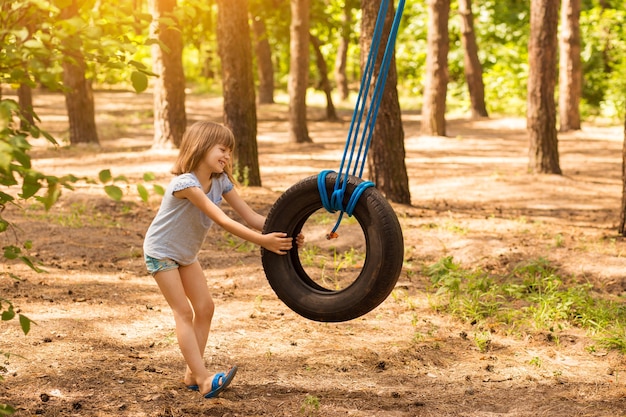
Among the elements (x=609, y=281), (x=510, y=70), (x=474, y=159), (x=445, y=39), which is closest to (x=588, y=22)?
(x=510, y=70)

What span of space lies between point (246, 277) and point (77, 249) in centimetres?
184

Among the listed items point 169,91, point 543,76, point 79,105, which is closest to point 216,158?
point 543,76

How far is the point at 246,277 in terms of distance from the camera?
21.6 ft

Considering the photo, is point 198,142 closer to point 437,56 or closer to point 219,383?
point 219,383

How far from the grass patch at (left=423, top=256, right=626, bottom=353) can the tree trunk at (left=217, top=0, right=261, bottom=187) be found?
13.5 ft

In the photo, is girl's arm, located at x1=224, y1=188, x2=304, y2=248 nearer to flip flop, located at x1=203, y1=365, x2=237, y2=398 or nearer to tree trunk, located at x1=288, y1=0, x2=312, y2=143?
flip flop, located at x1=203, y1=365, x2=237, y2=398

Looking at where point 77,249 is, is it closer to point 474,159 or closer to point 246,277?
point 246,277

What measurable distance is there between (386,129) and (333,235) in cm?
493

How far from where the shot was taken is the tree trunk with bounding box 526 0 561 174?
1101 cm

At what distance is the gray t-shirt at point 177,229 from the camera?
3.82 m

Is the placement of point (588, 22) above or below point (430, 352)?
above

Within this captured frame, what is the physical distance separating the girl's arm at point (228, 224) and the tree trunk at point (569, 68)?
13.9 metres

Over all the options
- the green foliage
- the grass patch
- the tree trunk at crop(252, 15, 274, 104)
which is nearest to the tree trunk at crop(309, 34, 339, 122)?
the tree trunk at crop(252, 15, 274, 104)

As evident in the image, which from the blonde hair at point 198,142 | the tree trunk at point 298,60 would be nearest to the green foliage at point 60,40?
the blonde hair at point 198,142
